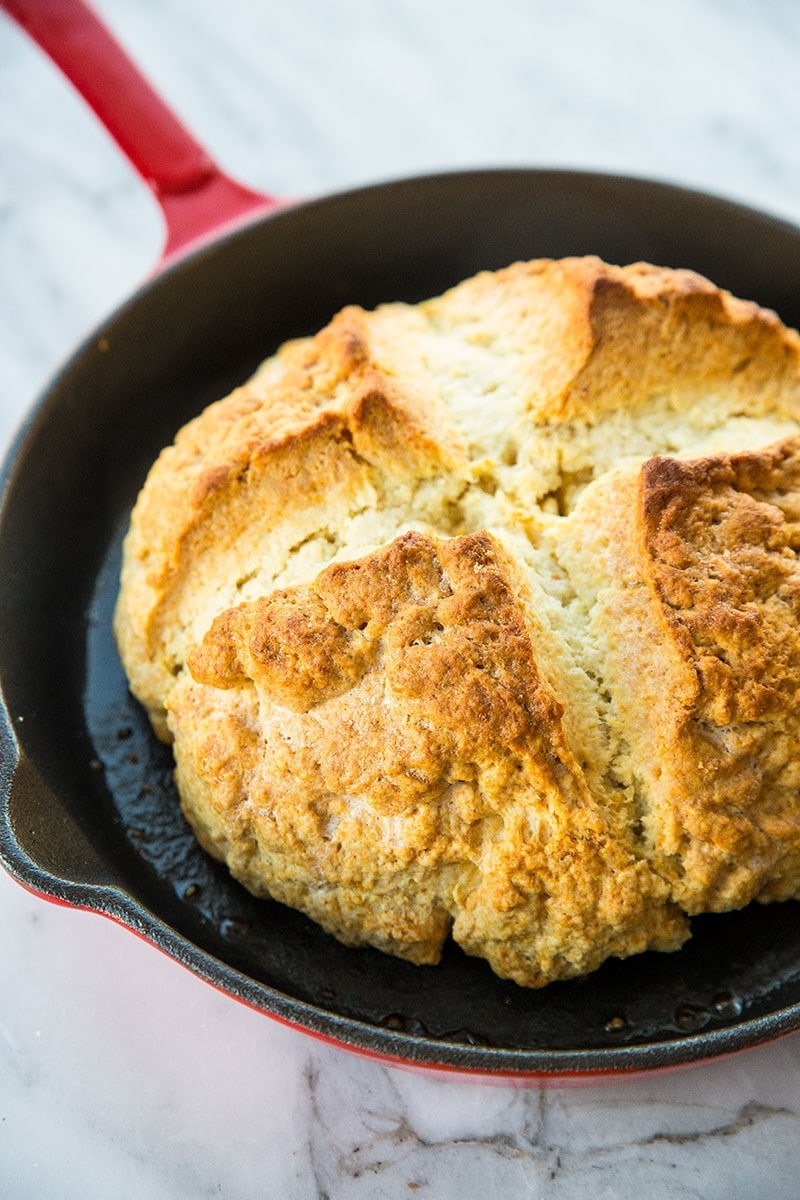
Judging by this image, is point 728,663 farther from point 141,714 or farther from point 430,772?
point 141,714

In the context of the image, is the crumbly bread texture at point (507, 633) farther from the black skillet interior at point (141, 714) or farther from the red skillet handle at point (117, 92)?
the red skillet handle at point (117, 92)

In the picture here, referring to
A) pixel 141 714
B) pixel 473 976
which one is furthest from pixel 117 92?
pixel 473 976

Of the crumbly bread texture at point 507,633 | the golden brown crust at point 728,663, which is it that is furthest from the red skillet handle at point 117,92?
the golden brown crust at point 728,663

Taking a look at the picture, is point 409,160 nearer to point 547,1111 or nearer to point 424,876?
point 424,876

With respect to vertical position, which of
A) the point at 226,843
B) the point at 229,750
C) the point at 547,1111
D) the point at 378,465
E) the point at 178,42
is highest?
the point at 178,42

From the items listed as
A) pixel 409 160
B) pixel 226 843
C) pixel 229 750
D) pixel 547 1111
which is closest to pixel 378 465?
pixel 229 750

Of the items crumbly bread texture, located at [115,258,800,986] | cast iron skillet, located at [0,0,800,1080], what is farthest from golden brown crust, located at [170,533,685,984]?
cast iron skillet, located at [0,0,800,1080]
